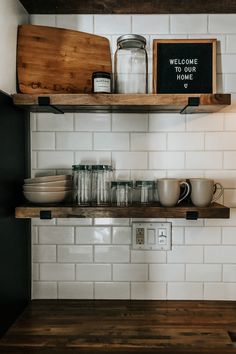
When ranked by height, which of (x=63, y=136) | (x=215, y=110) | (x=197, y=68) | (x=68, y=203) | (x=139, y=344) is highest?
(x=197, y=68)

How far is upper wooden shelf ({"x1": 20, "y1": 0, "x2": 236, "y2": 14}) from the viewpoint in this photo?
1372 mm

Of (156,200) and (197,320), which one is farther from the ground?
(156,200)

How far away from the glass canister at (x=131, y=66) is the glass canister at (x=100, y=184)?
319 millimetres

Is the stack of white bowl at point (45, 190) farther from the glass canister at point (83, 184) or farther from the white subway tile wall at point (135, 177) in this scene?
the white subway tile wall at point (135, 177)

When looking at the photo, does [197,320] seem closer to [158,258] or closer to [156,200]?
[158,258]

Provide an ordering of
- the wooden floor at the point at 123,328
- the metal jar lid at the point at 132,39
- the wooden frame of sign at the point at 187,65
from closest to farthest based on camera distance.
Result: the wooden floor at the point at 123,328, the metal jar lid at the point at 132,39, the wooden frame of sign at the point at 187,65

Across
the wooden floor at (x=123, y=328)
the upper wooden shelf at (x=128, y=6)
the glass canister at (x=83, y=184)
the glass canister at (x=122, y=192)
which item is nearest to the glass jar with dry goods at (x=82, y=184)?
the glass canister at (x=83, y=184)

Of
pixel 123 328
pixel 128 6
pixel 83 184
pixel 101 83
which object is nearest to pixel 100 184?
pixel 83 184

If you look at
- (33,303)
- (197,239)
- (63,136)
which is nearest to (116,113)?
(63,136)

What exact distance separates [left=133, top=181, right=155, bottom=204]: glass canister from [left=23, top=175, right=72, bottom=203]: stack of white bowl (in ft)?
0.96

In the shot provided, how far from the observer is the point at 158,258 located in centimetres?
149

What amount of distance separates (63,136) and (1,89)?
0.35 metres

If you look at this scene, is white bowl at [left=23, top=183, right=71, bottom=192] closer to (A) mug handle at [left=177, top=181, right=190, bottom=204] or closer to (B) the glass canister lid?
(A) mug handle at [left=177, top=181, right=190, bottom=204]

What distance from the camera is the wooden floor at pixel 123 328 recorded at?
3.68ft
